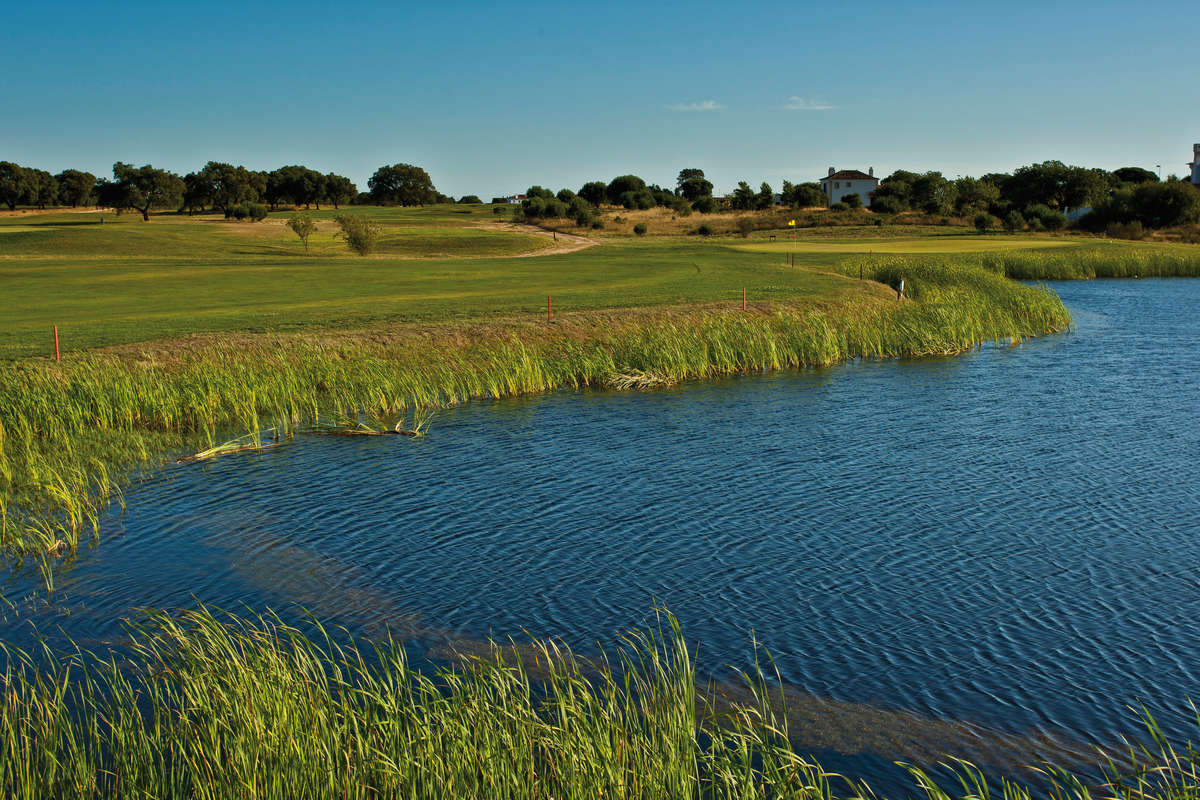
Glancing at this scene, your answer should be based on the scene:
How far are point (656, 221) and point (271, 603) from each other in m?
102

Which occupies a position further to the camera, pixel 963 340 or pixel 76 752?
pixel 963 340

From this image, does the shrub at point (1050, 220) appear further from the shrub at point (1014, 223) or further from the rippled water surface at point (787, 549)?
the rippled water surface at point (787, 549)

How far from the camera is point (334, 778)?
20.7 feet

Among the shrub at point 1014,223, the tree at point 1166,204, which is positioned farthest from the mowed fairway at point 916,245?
the tree at point 1166,204

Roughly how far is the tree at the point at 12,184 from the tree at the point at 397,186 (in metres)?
50.0

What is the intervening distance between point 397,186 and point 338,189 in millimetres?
20624

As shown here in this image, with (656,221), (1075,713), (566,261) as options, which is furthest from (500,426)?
(656,221)

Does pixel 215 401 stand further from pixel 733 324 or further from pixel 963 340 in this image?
pixel 963 340

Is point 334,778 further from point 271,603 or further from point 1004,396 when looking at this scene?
point 1004,396

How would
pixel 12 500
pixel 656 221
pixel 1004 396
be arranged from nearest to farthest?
pixel 12 500, pixel 1004 396, pixel 656 221

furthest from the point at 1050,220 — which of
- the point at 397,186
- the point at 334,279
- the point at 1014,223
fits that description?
the point at 397,186

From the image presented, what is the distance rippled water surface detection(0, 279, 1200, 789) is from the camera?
31.6ft

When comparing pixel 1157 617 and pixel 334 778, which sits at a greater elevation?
pixel 334 778

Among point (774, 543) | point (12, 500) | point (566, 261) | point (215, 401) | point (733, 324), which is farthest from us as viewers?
point (566, 261)
